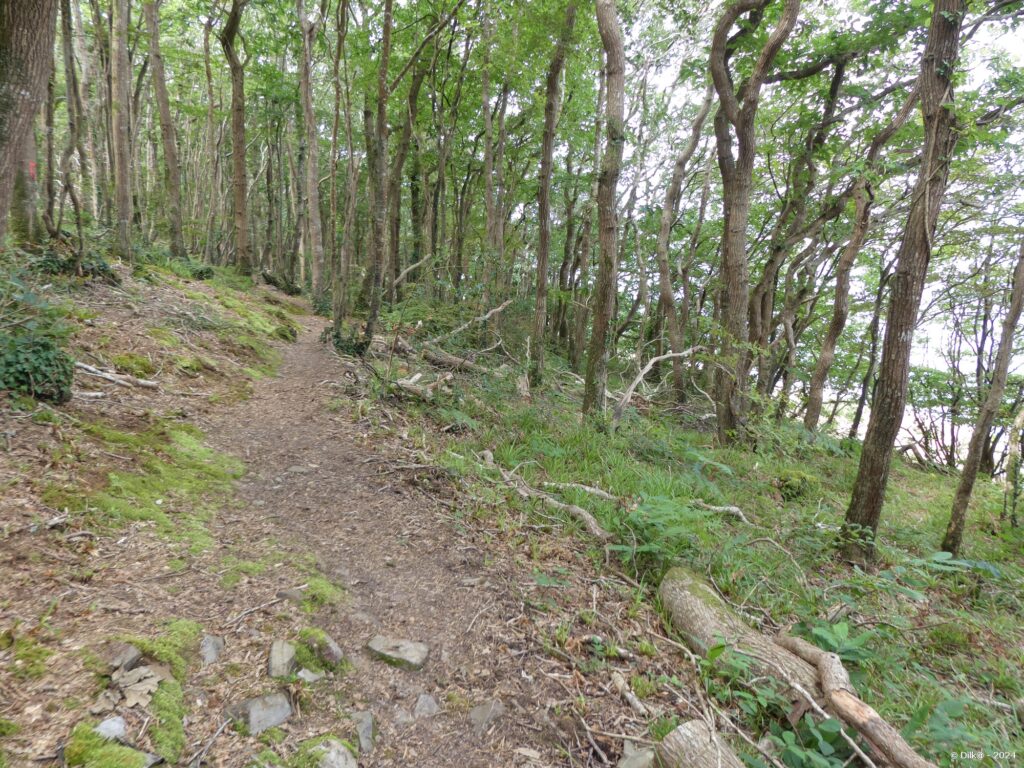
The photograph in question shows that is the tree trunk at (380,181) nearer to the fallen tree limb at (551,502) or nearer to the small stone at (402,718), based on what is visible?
the fallen tree limb at (551,502)

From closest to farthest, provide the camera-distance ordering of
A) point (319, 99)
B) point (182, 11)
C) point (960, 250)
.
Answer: point (182, 11) < point (960, 250) < point (319, 99)

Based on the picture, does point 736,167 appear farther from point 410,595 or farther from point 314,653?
point 314,653

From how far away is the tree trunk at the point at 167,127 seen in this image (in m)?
10.2

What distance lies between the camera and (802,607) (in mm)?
3732

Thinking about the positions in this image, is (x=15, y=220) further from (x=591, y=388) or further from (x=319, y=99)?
(x=319, y=99)

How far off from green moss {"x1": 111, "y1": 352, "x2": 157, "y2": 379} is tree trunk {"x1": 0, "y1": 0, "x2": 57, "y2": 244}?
222cm

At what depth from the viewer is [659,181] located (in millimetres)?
17375

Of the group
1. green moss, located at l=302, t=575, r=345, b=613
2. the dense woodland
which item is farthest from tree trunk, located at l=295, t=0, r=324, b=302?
green moss, located at l=302, t=575, r=345, b=613

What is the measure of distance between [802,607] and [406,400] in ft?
17.4

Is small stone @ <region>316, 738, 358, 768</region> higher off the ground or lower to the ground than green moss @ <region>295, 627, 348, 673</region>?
lower

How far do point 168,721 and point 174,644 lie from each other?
1.50 feet

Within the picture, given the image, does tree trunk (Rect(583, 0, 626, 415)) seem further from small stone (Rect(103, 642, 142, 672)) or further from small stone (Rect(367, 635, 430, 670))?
small stone (Rect(103, 642, 142, 672))

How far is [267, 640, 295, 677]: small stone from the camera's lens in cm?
240

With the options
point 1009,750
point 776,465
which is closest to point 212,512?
point 1009,750
